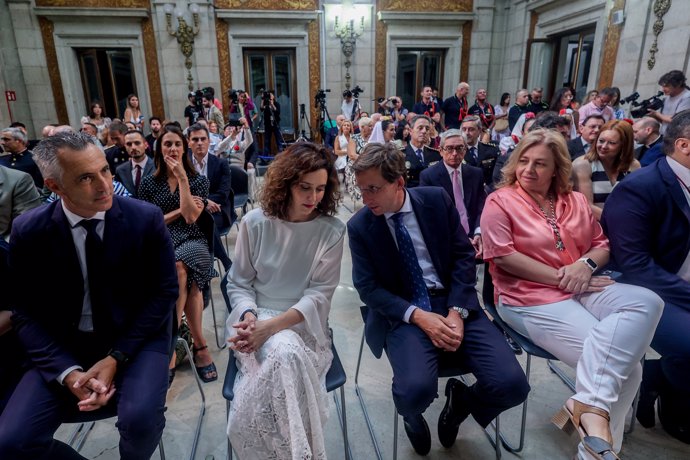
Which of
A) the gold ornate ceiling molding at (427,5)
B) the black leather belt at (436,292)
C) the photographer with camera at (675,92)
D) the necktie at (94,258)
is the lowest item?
the black leather belt at (436,292)

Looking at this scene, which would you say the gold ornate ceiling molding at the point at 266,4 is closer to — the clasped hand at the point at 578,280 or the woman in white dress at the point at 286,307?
the woman in white dress at the point at 286,307

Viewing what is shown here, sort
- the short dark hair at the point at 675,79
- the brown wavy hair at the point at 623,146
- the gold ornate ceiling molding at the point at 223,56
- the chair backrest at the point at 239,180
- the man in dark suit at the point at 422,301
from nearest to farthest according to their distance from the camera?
the man in dark suit at the point at 422,301, the brown wavy hair at the point at 623,146, the chair backrest at the point at 239,180, the short dark hair at the point at 675,79, the gold ornate ceiling molding at the point at 223,56

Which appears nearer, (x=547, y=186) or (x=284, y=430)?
(x=284, y=430)

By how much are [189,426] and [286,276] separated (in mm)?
925

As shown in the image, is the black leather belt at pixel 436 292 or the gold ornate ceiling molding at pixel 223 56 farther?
the gold ornate ceiling molding at pixel 223 56

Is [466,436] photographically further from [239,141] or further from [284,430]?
[239,141]

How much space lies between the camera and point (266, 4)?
Result: 331 inches

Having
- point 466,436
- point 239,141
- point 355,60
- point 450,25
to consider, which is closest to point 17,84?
point 239,141

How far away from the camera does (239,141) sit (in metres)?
5.50

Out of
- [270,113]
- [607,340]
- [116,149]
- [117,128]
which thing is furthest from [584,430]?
[270,113]

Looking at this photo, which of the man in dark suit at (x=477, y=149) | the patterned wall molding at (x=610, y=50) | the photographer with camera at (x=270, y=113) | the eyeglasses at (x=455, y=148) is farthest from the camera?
the photographer with camera at (x=270, y=113)

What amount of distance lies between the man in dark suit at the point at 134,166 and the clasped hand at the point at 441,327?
7.36 feet

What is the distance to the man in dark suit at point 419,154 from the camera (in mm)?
3801

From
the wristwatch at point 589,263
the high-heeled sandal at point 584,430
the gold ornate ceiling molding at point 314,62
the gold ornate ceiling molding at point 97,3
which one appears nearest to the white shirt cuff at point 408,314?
the high-heeled sandal at point 584,430
